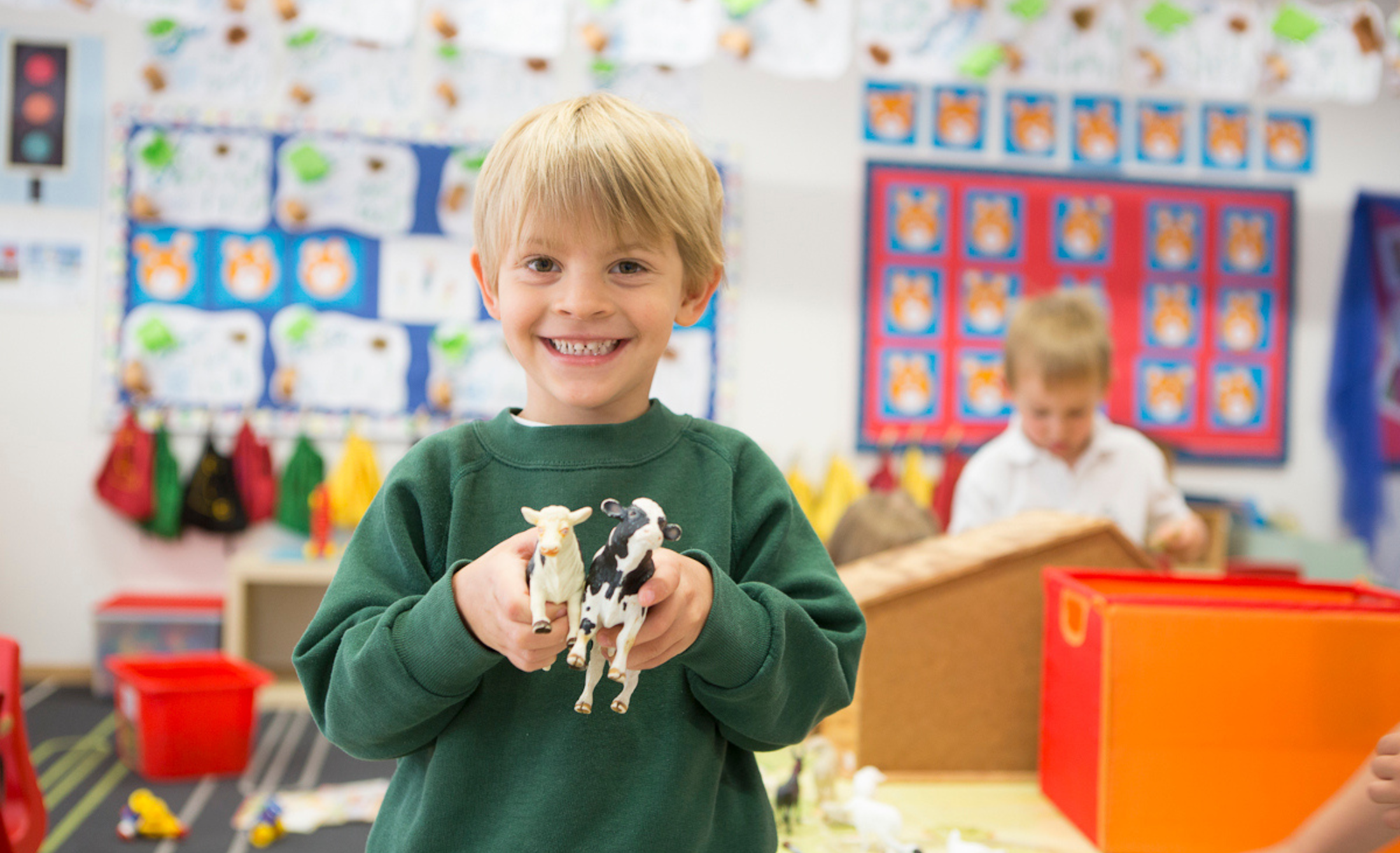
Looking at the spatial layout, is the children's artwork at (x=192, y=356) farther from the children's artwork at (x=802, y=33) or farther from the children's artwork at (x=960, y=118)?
the children's artwork at (x=960, y=118)

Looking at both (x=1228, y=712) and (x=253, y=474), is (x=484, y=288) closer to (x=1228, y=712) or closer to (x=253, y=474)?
(x=1228, y=712)

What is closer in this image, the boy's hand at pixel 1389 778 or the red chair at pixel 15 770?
the boy's hand at pixel 1389 778

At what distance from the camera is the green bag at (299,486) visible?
3869mm

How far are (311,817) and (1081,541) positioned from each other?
2014 millimetres

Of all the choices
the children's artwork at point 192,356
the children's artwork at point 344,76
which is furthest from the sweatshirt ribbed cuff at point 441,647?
the children's artwork at point 344,76

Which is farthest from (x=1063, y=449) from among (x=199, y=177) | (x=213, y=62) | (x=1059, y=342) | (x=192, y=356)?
(x=213, y=62)

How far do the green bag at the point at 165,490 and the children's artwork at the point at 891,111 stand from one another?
2.86 metres

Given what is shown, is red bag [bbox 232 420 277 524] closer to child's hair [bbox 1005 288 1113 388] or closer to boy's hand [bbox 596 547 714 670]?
child's hair [bbox 1005 288 1113 388]

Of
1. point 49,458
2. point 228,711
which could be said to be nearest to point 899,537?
point 228,711

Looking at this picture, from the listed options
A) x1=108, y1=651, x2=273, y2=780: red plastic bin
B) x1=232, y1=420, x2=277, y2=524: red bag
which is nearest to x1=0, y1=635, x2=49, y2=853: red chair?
x1=108, y1=651, x2=273, y2=780: red plastic bin

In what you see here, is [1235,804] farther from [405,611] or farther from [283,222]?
[283,222]

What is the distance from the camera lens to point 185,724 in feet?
9.27

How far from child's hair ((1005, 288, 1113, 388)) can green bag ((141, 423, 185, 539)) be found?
9.77ft

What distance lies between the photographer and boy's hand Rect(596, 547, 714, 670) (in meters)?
0.61
